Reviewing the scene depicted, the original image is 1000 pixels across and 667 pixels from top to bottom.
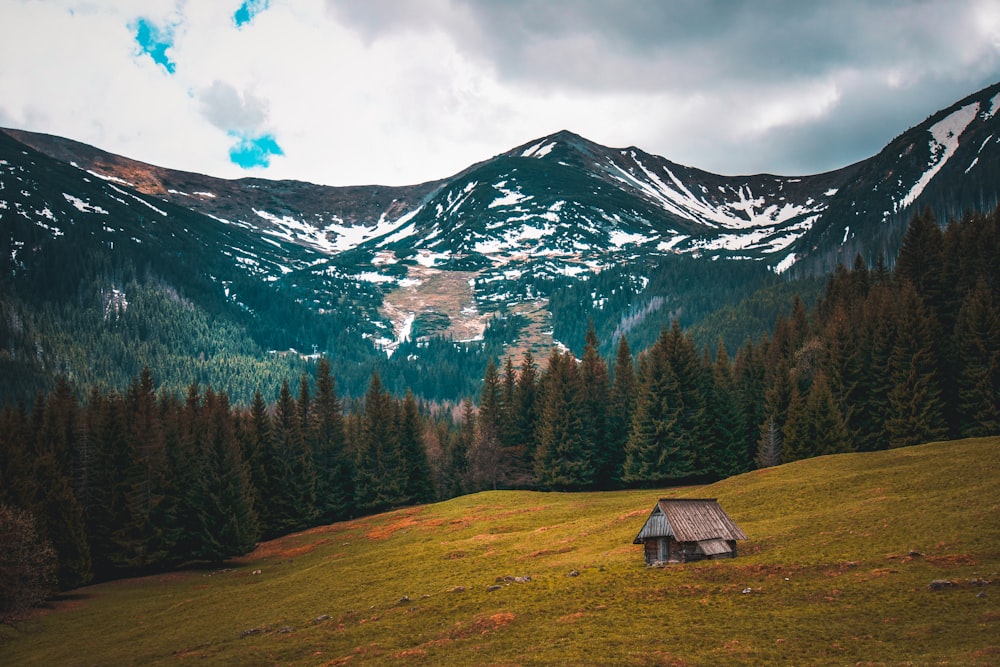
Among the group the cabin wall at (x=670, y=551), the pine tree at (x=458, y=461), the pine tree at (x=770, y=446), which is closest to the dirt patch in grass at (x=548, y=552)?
the cabin wall at (x=670, y=551)

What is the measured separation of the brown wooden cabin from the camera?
49.3 m

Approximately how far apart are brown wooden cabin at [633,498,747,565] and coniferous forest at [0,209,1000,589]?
4204cm

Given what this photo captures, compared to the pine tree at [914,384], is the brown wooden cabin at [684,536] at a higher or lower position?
lower

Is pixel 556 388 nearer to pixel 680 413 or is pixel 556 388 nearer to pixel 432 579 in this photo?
pixel 680 413

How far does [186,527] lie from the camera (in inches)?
3263

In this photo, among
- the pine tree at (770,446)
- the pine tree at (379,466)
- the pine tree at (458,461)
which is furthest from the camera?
the pine tree at (458,461)

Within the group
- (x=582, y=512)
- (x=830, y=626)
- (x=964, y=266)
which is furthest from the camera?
(x=964, y=266)

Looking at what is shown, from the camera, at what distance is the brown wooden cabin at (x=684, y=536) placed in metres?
49.3

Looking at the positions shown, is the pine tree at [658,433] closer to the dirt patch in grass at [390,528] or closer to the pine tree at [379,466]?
the dirt patch in grass at [390,528]

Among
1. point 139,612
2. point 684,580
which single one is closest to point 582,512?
point 684,580

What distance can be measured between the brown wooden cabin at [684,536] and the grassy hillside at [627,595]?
1.49 m

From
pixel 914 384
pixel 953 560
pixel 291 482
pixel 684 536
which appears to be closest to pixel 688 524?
pixel 684 536

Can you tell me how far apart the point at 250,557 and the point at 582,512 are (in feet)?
122

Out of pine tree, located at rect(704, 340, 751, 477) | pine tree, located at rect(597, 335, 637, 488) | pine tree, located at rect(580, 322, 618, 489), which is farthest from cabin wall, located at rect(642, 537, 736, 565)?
pine tree, located at rect(580, 322, 618, 489)
